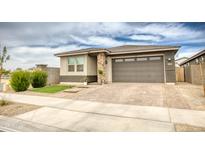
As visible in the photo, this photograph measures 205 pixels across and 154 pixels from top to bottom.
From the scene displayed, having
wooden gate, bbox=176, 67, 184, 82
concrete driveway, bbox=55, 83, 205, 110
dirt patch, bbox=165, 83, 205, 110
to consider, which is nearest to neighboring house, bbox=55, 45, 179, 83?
concrete driveway, bbox=55, 83, 205, 110

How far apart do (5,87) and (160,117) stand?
43.2ft

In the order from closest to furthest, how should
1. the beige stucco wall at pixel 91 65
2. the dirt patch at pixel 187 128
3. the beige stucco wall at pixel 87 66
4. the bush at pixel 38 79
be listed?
1. the dirt patch at pixel 187 128
2. the bush at pixel 38 79
3. the beige stucco wall at pixel 87 66
4. the beige stucco wall at pixel 91 65

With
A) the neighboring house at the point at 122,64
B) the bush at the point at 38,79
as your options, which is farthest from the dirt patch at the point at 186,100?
the bush at the point at 38,79

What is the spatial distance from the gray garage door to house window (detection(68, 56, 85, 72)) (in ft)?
11.3

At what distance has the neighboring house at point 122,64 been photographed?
11560 mm

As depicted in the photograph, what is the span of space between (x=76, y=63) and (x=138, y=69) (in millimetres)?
6368

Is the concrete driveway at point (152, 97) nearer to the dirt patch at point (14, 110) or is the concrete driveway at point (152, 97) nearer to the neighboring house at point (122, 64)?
the dirt patch at point (14, 110)

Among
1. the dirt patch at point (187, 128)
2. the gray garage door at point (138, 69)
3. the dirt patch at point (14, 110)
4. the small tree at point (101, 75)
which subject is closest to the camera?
the dirt patch at point (187, 128)

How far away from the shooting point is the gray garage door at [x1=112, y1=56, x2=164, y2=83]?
12.0 meters

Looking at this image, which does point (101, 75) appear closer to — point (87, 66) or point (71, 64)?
point (87, 66)

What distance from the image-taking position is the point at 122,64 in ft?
43.6
